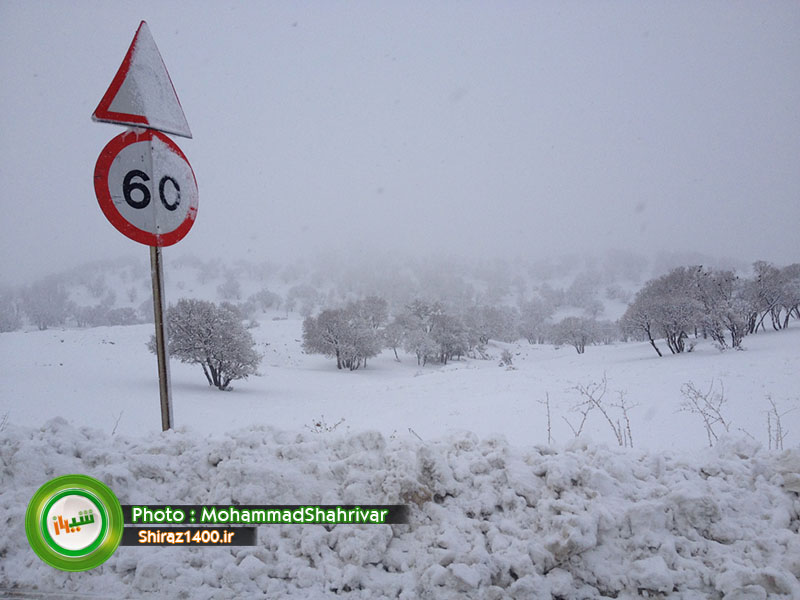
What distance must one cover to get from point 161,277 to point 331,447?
5.18 feet

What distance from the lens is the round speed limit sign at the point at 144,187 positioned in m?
2.20

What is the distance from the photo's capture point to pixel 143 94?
2244mm

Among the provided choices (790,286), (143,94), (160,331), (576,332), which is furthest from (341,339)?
(790,286)

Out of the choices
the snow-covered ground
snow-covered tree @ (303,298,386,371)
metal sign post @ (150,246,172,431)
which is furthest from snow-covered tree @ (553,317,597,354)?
metal sign post @ (150,246,172,431)

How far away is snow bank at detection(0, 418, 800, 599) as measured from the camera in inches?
56.8

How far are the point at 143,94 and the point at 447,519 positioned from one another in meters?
2.99

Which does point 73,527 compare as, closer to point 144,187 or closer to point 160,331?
point 160,331

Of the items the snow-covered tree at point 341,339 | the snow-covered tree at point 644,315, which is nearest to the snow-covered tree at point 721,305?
the snow-covered tree at point 644,315

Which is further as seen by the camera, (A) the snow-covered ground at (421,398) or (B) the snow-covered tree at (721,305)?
(B) the snow-covered tree at (721,305)

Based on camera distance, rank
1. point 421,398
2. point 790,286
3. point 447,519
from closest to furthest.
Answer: point 447,519 → point 421,398 → point 790,286

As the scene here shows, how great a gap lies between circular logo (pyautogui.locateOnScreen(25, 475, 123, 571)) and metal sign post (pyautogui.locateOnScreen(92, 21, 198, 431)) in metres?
0.88

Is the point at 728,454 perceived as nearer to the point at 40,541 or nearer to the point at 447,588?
the point at 447,588

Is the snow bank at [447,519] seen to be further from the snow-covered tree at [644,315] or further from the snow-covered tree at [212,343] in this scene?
the snow-covered tree at [644,315]

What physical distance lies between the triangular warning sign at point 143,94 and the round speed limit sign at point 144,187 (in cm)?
9
